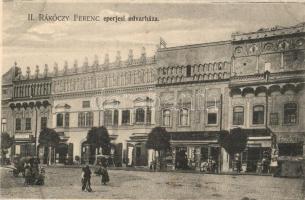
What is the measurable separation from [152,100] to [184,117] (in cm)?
48

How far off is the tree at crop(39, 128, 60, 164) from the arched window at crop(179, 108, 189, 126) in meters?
1.62

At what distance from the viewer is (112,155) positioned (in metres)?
9.50

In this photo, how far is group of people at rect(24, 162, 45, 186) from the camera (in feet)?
30.4

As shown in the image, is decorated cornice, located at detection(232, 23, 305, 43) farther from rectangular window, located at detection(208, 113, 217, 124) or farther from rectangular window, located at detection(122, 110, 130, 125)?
rectangular window, located at detection(122, 110, 130, 125)

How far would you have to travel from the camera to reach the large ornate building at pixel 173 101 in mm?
9086

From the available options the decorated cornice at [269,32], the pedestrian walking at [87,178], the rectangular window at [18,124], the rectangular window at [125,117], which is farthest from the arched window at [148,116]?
the rectangular window at [18,124]

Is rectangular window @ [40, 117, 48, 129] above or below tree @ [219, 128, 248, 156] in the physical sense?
above

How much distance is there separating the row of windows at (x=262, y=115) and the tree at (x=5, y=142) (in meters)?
2.87

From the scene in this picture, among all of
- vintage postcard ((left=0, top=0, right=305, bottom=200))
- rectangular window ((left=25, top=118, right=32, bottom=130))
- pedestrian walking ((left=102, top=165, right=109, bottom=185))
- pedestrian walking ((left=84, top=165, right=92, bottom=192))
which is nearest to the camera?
vintage postcard ((left=0, top=0, right=305, bottom=200))

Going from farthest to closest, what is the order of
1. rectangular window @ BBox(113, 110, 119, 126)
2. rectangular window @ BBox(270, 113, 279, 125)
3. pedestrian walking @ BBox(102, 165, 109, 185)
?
1. rectangular window @ BBox(113, 110, 119, 126)
2. pedestrian walking @ BBox(102, 165, 109, 185)
3. rectangular window @ BBox(270, 113, 279, 125)

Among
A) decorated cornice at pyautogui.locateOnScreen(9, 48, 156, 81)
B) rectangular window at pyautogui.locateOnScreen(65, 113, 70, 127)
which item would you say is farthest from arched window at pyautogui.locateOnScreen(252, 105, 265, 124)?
rectangular window at pyautogui.locateOnScreen(65, 113, 70, 127)

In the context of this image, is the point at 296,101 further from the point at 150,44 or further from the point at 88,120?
the point at 88,120

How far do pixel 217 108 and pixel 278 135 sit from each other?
3.08 ft

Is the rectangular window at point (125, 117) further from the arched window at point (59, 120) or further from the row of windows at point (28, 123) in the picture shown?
the row of windows at point (28, 123)
